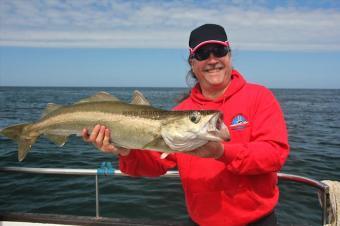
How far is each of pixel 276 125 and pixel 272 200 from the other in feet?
2.55

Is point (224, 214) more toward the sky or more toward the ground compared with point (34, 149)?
more toward the sky

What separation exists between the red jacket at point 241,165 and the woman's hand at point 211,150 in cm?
6

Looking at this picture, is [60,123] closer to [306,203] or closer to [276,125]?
[276,125]

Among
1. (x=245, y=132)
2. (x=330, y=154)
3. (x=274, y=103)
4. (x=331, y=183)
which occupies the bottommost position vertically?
(x=330, y=154)

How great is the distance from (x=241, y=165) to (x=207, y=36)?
139cm

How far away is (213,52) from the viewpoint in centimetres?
396

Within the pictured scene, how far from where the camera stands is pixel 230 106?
12.8ft

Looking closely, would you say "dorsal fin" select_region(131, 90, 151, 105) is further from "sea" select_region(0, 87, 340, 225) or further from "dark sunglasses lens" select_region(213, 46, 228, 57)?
"sea" select_region(0, 87, 340, 225)

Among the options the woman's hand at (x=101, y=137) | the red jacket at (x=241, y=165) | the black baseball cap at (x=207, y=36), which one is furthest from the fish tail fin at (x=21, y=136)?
the black baseball cap at (x=207, y=36)

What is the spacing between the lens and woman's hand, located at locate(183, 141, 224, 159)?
3256 millimetres

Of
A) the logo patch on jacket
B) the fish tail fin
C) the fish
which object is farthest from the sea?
the fish tail fin

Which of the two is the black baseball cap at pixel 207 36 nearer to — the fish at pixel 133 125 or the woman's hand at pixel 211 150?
the fish at pixel 133 125

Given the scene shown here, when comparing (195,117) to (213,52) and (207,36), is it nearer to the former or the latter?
(213,52)

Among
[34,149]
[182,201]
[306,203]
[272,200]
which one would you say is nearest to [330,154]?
[306,203]
